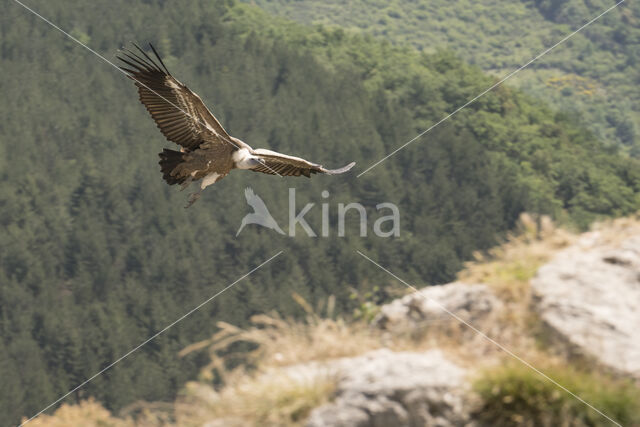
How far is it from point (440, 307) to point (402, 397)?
123 centimetres

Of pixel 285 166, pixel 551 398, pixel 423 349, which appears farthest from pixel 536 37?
pixel 285 166

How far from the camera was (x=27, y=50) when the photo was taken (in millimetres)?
86000

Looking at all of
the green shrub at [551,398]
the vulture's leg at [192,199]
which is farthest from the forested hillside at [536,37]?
the vulture's leg at [192,199]

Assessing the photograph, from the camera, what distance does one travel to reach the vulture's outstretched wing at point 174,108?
20.3 ft

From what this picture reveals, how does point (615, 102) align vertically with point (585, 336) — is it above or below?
below

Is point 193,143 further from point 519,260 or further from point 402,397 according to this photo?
point 519,260

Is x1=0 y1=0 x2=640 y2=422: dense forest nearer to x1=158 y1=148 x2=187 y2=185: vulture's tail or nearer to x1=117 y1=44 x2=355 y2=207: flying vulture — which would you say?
x1=117 y1=44 x2=355 y2=207: flying vulture

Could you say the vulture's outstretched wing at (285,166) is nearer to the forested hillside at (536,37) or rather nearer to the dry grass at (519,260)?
the dry grass at (519,260)

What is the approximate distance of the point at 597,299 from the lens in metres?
7.56

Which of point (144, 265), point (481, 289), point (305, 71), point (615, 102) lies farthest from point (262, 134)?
point (481, 289)

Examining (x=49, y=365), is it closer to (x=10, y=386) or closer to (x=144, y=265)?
(x=10, y=386)

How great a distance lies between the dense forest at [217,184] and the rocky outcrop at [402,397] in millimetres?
44116

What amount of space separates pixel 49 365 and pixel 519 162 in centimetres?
4114

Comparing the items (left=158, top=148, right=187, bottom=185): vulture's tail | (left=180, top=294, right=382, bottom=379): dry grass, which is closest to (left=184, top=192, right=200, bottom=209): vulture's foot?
(left=158, top=148, right=187, bottom=185): vulture's tail
